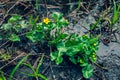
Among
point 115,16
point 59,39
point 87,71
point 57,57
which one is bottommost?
point 87,71

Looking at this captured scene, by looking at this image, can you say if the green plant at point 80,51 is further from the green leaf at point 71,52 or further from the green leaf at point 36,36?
the green leaf at point 36,36

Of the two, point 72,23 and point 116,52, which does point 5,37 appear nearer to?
point 72,23

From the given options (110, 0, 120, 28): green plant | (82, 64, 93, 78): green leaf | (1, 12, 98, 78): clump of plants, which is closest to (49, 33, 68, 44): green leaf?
(1, 12, 98, 78): clump of plants

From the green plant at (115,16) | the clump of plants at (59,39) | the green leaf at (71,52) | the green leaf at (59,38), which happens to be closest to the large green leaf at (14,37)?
the clump of plants at (59,39)

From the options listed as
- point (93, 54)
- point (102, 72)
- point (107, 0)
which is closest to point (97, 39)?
point (93, 54)

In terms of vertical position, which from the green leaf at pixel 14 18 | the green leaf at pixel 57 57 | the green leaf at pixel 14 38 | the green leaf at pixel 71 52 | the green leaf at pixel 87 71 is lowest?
the green leaf at pixel 87 71

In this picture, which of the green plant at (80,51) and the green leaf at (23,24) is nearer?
the green plant at (80,51)

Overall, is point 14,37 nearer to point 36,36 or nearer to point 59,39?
point 36,36

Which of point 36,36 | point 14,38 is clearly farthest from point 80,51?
point 14,38
